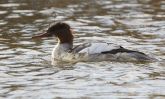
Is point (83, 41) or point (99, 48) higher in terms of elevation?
point (99, 48)

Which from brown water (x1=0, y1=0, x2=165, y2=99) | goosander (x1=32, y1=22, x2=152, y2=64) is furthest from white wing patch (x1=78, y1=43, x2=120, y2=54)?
brown water (x1=0, y1=0, x2=165, y2=99)

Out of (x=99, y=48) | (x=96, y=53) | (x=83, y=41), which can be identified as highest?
(x=99, y=48)

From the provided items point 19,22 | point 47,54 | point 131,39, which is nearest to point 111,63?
point 47,54

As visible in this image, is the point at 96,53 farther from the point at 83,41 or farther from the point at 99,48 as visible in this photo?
the point at 83,41

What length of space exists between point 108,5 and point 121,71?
1064 cm

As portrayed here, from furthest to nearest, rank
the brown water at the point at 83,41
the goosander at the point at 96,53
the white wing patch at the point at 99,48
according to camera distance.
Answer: the white wing patch at the point at 99,48 → the goosander at the point at 96,53 → the brown water at the point at 83,41

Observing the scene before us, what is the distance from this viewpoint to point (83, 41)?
1898 cm

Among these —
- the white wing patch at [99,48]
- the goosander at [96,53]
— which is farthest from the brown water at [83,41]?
the white wing patch at [99,48]

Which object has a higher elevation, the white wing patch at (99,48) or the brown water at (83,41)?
the white wing patch at (99,48)

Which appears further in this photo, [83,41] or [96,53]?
[83,41]

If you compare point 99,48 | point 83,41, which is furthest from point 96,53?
point 83,41

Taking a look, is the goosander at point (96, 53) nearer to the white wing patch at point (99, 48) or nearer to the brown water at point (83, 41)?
the white wing patch at point (99, 48)

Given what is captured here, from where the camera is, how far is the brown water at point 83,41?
42.0 feet

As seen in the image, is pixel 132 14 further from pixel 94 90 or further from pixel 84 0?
pixel 94 90
